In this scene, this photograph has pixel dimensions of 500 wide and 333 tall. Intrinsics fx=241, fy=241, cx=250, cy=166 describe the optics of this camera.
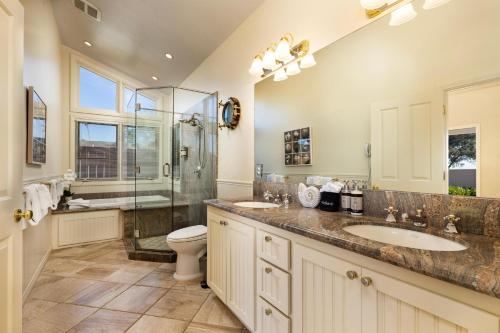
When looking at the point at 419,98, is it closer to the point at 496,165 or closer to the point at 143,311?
the point at 496,165

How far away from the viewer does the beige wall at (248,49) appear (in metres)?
1.67

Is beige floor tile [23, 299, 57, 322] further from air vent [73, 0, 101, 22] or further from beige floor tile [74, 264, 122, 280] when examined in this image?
air vent [73, 0, 101, 22]

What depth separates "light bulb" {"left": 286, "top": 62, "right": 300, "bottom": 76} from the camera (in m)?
1.96

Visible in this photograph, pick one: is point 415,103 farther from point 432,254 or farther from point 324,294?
point 324,294

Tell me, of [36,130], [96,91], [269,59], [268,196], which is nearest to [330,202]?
[268,196]

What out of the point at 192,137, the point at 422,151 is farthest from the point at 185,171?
the point at 422,151

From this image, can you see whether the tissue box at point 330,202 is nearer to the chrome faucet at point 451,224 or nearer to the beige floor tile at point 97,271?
the chrome faucet at point 451,224

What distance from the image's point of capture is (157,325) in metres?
1.75

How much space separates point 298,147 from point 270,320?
48.3 inches

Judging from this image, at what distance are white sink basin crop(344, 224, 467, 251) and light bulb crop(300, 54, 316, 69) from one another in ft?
4.08

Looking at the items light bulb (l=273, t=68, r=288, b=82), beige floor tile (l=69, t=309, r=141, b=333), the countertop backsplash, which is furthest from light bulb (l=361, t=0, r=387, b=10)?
beige floor tile (l=69, t=309, r=141, b=333)

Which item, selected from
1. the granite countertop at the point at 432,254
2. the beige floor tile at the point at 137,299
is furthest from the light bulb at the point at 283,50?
the beige floor tile at the point at 137,299

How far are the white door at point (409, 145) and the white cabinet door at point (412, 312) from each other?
2.03 ft

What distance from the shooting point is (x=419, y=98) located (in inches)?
47.7
